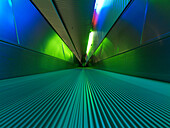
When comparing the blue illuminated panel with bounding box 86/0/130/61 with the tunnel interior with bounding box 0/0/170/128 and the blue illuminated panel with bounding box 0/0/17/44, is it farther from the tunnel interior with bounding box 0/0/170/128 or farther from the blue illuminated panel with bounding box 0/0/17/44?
the blue illuminated panel with bounding box 0/0/17/44

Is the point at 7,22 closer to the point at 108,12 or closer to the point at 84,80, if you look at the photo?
the point at 84,80

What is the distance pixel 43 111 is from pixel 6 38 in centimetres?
241

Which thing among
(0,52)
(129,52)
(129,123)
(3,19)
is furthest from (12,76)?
(129,52)

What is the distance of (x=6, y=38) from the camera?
5.84 ft

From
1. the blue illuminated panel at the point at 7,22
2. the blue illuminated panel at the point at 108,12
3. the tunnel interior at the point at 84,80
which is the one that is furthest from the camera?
the blue illuminated panel at the point at 108,12

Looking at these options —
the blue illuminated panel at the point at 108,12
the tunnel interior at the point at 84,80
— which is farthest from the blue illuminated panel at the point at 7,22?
the blue illuminated panel at the point at 108,12

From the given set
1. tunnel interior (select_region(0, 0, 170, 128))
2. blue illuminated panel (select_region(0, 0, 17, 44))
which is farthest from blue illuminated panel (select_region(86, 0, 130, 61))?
blue illuminated panel (select_region(0, 0, 17, 44))

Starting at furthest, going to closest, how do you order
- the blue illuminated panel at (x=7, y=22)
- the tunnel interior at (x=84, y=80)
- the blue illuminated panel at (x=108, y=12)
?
the blue illuminated panel at (x=108, y=12) < the blue illuminated panel at (x=7, y=22) < the tunnel interior at (x=84, y=80)

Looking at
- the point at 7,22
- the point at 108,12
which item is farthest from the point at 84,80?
the point at 108,12

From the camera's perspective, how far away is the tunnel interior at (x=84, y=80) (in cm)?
58

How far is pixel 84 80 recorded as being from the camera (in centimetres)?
189

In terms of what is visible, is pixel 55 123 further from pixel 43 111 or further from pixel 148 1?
pixel 148 1

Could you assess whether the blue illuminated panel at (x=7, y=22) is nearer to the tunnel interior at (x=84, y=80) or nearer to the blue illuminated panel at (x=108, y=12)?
the tunnel interior at (x=84, y=80)

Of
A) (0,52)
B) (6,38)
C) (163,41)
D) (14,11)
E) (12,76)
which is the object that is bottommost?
(12,76)
